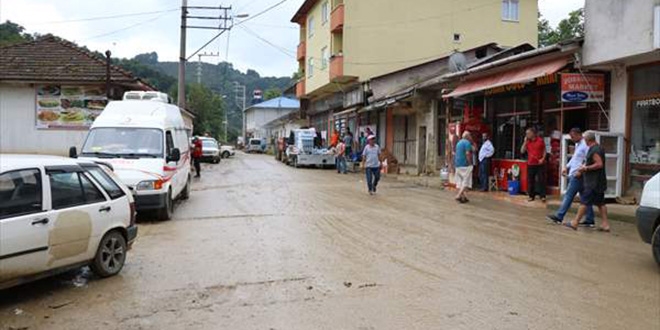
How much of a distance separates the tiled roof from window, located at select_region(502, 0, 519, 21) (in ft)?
75.4

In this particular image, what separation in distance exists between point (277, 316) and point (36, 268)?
252 cm

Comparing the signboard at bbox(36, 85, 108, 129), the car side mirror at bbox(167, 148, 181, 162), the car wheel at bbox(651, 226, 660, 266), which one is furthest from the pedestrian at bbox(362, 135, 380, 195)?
the signboard at bbox(36, 85, 108, 129)

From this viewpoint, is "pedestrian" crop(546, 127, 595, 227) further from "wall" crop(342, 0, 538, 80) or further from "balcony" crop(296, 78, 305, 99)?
"balcony" crop(296, 78, 305, 99)

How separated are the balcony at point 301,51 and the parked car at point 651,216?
40.7m

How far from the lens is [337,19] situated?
115ft

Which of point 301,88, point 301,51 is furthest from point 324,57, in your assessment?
point 301,51

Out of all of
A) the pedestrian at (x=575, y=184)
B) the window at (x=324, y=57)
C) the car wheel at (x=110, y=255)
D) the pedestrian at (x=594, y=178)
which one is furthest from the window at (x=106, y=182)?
the window at (x=324, y=57)

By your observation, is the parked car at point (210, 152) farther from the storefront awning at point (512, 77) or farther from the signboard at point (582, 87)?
the signboard at point (582, 87)

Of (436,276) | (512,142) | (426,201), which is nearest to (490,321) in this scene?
(436,276)

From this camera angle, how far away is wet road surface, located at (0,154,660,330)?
217 inches

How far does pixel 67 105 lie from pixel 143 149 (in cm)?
1287

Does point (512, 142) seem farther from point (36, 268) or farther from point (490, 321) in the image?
point (36, 268)

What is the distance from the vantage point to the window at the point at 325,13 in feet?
126

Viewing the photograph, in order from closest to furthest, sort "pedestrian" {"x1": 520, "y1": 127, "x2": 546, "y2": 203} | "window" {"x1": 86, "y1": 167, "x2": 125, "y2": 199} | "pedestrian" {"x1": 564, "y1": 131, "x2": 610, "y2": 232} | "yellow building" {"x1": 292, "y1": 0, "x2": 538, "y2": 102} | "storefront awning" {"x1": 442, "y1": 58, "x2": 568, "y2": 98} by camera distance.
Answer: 1. "window" {"x1": 86, "y1": 167, "x2": 125, "y2": 199}
2. "pedestrian" {"x1": 564, "y1": 131, "x2": 610, "y2": 232}
3. "storefront awning" {"x1": 442, "y1": 58, "x2": 568, "y2": 98}
4. "pedestrian" {"x1": 520, "y1": 127, "x2": 546, "y2": 203}
5. "yellow building" {"x1": 292, "y1": 0, "x2": 538, "y2": 102}
